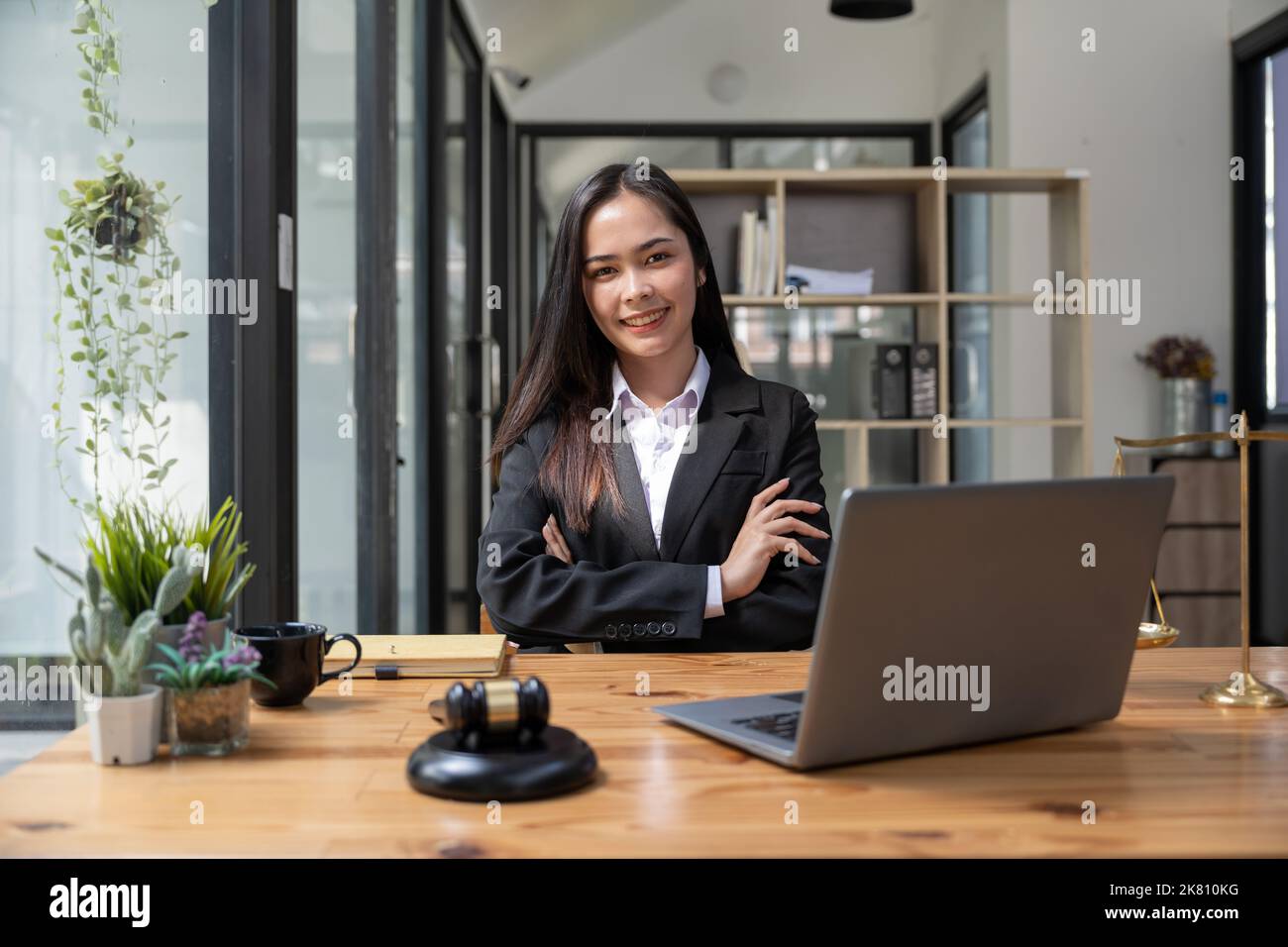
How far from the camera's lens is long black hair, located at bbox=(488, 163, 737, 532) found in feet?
6.18

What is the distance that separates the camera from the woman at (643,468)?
1713 millimetres

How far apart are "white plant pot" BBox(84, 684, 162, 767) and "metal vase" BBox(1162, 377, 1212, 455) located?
4.62m

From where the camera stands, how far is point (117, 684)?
0.97 m

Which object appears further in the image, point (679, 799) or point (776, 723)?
point (776, 723)

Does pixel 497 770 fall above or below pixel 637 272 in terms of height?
→ below

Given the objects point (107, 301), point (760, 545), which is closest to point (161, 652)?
point (107, 301)

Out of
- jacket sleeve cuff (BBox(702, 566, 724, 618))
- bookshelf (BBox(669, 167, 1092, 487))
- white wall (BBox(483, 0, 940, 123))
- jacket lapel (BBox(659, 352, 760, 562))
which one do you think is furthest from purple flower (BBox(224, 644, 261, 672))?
white wall (BBox(483, 0, 940, 123))

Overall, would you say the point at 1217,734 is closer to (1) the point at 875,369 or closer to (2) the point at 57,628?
(2) the point at 57,628

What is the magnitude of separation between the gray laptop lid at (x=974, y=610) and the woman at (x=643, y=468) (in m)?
0.71

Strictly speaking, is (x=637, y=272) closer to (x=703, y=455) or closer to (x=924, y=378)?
(x=703, y=455)

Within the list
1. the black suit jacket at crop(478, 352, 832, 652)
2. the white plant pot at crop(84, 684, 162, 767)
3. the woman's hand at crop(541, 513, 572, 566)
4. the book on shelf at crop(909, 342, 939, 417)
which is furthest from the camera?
the book on shelf at crop(909, 342, 939, 417)

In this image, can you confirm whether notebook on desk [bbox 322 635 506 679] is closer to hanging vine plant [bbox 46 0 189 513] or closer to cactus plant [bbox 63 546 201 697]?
cactus plant [bbox 63 546 201 697]

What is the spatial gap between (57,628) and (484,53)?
4.17 m

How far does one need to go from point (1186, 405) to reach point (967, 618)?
4444 millimetres
